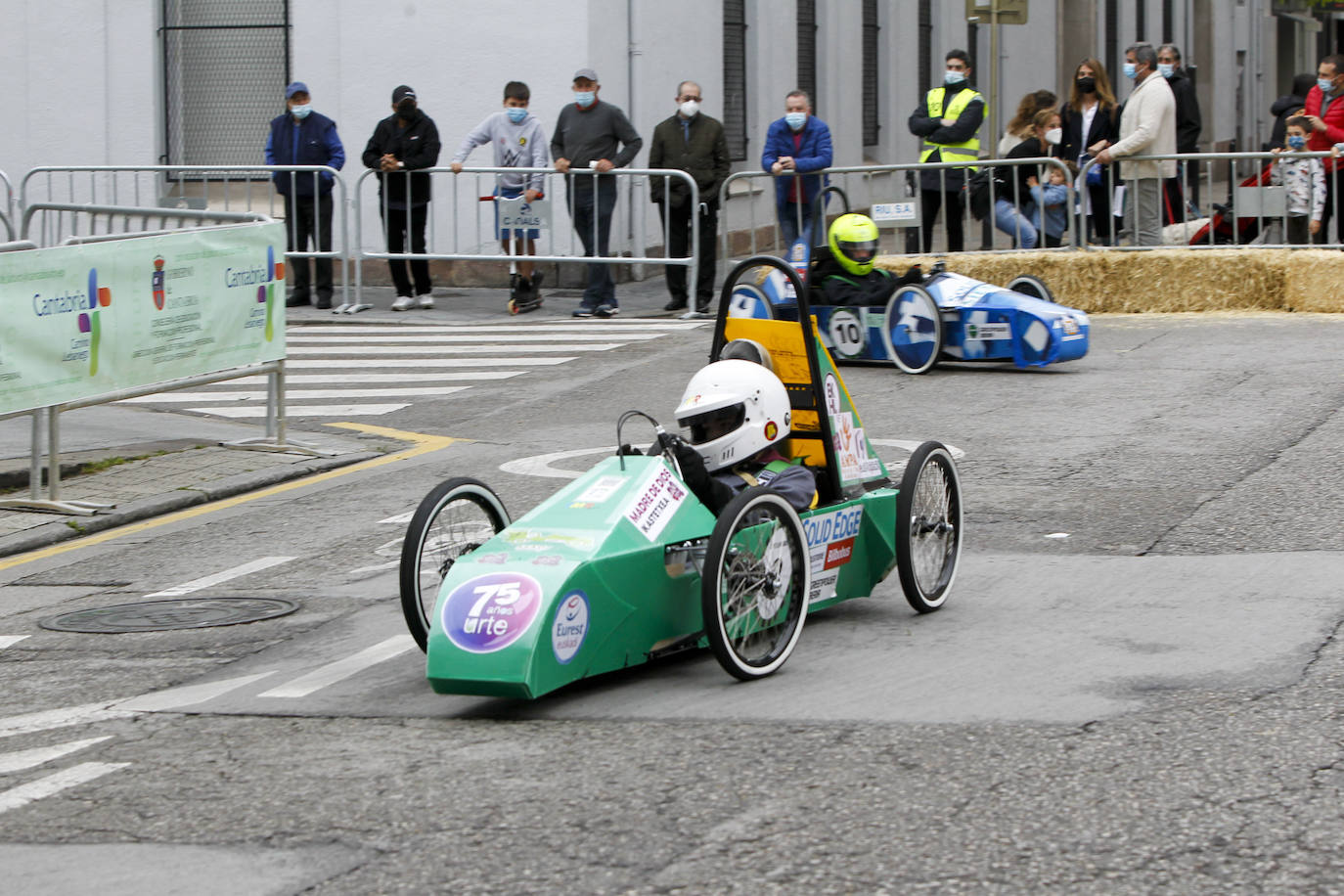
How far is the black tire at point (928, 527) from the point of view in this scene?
7.04 metres

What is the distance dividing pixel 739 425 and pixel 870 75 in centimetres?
2293

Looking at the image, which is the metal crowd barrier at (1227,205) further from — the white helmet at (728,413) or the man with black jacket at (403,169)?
the white helmet at (728,413)

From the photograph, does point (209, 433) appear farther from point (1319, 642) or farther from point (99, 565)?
point (1319, 642)

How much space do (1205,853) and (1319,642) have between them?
212cm

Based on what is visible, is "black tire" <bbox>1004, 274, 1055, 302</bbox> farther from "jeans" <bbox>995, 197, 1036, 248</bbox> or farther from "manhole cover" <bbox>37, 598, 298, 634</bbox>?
"manhole cover" <bbox>37, 598, 298, 634</bbox>

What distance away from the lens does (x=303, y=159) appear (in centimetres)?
1850

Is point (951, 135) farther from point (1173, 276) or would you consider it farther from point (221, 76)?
point (221, 76)

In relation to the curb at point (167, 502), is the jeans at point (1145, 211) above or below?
above

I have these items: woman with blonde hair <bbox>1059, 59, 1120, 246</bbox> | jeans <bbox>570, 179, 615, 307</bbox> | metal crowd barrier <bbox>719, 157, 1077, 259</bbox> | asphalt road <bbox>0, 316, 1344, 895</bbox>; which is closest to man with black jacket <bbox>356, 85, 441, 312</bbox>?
jeans <bbox>570, 179, 615, 307</bbox>

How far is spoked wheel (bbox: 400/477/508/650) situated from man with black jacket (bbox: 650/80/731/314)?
35.9 ft

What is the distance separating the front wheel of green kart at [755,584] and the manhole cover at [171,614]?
7.42 ft

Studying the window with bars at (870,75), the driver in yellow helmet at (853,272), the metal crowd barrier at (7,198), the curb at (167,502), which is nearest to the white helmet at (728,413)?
the curb at (167,502)

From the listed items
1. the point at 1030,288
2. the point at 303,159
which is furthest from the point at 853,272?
the point at 303,159

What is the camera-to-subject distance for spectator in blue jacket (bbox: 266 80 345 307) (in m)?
18.4
